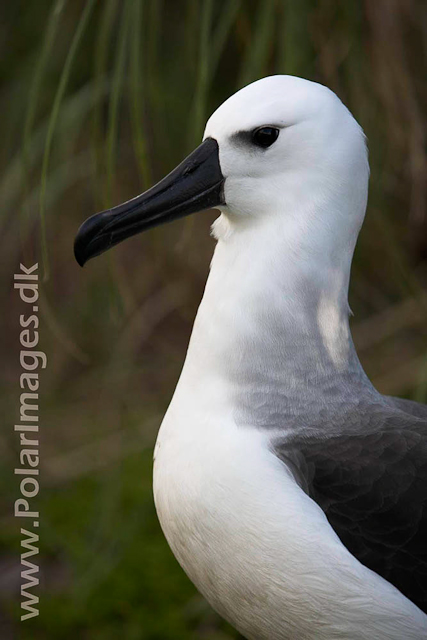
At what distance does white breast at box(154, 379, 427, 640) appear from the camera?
5.72 ft

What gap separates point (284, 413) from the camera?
6.21ft

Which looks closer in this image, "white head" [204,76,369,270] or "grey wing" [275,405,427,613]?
"grey wing" [275,405,427,613]

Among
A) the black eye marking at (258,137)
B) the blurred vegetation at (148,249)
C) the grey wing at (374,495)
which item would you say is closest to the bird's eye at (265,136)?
the black eye marking at (258,137)

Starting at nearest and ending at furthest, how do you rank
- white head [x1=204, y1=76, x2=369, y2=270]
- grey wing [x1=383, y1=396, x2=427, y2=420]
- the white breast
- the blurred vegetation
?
the white breast, white head [x1=204, y1=76, x2=369, y2=270], grey wing [x1=383, y1=396, x2=427, y2=420], the blurred vegetation

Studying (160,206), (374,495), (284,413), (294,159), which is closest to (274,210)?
(294,159)

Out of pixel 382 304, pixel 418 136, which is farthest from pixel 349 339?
pixel 382 304

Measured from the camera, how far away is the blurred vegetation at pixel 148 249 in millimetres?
2871

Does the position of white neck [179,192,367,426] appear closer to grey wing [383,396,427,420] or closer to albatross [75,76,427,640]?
albatross [75,76,427,640]

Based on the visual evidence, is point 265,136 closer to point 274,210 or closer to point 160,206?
point 274,210

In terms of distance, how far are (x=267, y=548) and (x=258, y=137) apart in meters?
0.76

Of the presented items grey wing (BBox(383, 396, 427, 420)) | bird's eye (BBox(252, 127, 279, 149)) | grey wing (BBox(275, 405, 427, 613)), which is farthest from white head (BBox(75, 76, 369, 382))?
grey wing (BBox(383, 396, 427, 420))

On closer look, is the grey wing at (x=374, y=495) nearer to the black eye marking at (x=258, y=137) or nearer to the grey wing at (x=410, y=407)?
the grey wing at (x=410, y=407)

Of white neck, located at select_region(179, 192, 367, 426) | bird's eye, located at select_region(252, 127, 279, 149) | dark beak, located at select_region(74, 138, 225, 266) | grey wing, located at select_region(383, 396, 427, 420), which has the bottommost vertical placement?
grey wing, located at select_region(383, 396, 427, 420)

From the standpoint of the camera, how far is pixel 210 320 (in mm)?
1971
